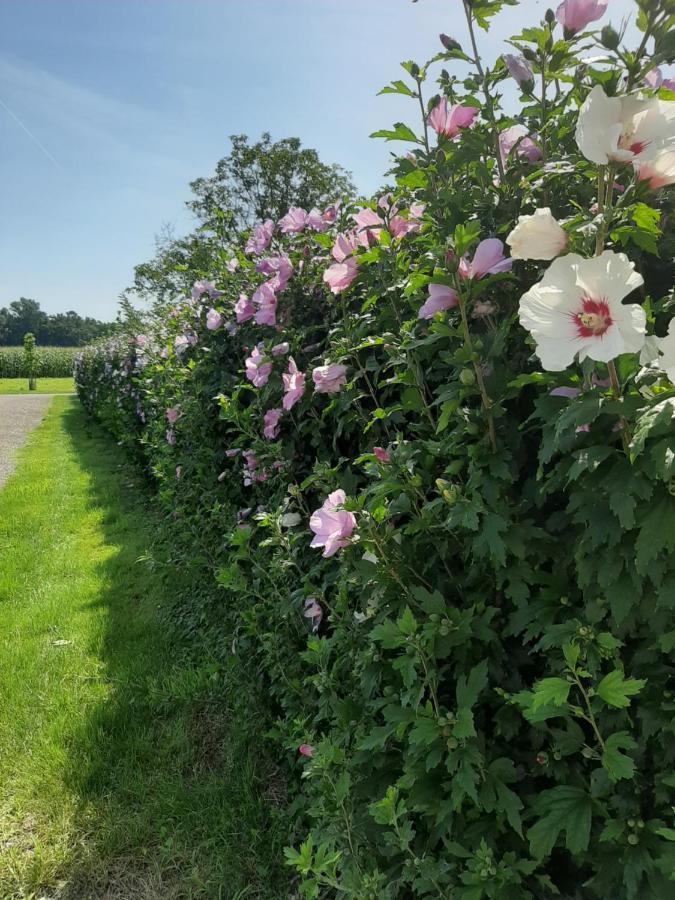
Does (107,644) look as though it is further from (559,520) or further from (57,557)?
(559,520)

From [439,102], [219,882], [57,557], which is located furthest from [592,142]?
[57,557]

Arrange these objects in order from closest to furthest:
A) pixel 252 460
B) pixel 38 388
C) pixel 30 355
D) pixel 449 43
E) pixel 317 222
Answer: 1. pixel 449 43
2. pixel 317 222
3. pixel 252 460
4. pixel 30 355
5. pixel 38 388

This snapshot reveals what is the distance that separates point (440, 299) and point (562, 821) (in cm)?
100

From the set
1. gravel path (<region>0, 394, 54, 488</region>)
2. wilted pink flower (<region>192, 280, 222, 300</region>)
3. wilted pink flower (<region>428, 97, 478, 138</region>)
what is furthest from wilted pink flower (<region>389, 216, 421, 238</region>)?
gravel path (<region>0, 394, 54, 488</region>)

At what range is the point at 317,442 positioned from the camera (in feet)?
6.79

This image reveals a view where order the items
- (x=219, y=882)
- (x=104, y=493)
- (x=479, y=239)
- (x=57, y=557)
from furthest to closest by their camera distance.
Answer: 1. (x=104, y=493)
2. (x=57, y=557)
3. (x=219, y=882)
4. (x=479, y=239)

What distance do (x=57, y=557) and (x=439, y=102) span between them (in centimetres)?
473

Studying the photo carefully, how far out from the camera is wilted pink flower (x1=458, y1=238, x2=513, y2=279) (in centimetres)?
114

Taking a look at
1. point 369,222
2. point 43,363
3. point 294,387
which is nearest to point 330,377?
point 294,387

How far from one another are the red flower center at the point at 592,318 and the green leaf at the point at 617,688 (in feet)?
1.87

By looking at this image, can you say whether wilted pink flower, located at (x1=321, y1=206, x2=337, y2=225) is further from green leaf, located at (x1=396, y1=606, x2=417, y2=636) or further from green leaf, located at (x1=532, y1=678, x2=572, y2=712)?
green leaf, located at (x1=532, y1=678, x2=572, y2=712)

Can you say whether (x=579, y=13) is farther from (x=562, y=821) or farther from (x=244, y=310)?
(x=244, y=310)

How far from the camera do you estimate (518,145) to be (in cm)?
135

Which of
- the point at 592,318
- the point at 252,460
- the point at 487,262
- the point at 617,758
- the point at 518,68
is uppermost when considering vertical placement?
the point at 518,68
